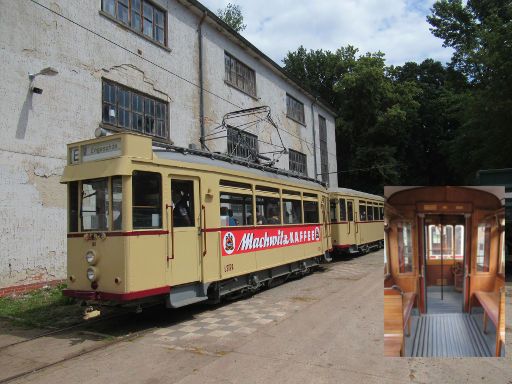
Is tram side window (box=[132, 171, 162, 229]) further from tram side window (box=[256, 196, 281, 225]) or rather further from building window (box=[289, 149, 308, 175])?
building window (box=[289, 149, 308, 175])

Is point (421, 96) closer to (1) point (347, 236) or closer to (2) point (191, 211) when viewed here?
(1) point (347, 236)

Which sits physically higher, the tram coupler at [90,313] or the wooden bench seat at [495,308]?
the wooden bench seat at [495,308]

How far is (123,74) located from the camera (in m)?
14.3

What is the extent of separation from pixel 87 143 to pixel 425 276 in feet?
22.3

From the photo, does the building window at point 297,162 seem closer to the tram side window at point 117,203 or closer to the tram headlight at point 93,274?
the tram side window at point 117,203


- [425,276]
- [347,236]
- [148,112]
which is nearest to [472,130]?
[347,236]

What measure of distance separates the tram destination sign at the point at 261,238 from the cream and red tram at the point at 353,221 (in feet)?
13.5

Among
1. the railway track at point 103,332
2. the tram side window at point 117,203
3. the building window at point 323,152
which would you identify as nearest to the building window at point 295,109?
the building window at point 323,152

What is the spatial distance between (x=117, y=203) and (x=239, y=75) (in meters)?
15.8

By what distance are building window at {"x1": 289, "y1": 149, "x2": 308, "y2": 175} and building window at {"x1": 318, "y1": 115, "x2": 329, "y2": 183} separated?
10.8 ft

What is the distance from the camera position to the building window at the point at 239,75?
21041 millimetres

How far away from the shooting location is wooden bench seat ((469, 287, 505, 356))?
2.19 meters

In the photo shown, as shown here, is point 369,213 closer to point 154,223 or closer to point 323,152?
point 323,152


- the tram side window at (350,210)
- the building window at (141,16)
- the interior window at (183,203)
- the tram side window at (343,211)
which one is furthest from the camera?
the tram side window at (350,210)
